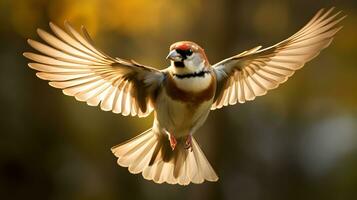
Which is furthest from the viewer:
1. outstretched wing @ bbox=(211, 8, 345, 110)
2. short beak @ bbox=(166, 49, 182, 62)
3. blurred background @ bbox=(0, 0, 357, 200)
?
A: blurred background @ bbox=(0, 0, 357, 200)

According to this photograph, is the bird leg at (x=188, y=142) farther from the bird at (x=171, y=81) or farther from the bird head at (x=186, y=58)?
the bird head at (x=186, y=58)

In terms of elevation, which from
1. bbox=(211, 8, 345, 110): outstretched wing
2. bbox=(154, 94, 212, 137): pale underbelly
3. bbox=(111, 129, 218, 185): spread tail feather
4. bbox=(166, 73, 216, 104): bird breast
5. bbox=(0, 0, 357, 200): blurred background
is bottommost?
bbox=(111, 129, 218, 185): spread tail feather

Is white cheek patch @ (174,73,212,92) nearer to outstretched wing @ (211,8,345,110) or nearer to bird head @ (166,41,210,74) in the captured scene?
bird head @ (166,41,210,74)

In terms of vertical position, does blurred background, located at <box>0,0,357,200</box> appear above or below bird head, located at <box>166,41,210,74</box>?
above

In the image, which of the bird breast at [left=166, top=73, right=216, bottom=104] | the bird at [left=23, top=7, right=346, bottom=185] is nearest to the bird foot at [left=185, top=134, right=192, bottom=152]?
the bird at [left=23, top=7, right=346, bottom=185]

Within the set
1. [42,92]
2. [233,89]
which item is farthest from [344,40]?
[233,89]

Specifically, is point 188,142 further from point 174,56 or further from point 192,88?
point 174,56
